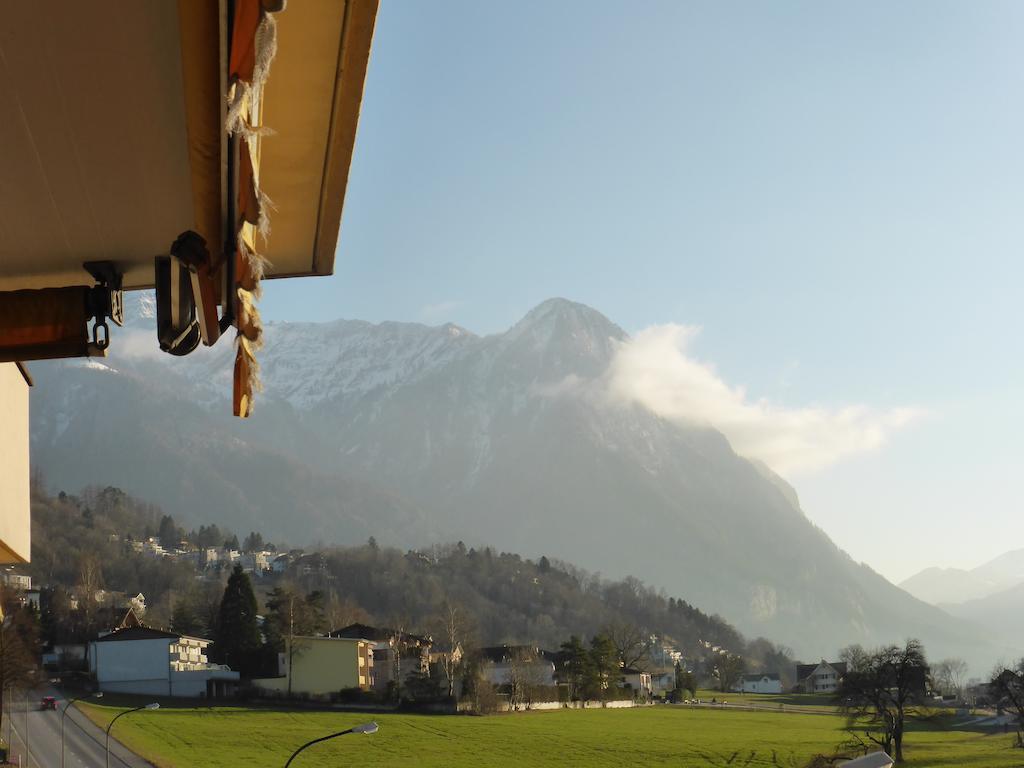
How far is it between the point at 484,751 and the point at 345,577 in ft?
404

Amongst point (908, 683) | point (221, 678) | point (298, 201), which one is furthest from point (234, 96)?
point (221, 678)

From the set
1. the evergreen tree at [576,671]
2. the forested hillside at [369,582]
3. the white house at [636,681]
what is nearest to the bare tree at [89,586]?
the forested hillside at [369,582]

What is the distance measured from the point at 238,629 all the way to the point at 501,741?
32086 mm

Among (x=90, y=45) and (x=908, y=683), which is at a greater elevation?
(x=90, y=45)

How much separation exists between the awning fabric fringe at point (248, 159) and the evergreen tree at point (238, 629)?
8765 cm

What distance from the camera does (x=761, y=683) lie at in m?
161

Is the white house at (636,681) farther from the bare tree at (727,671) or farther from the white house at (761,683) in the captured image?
the white house at (761,683)

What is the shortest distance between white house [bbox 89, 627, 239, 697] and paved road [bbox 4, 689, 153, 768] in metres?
12.8

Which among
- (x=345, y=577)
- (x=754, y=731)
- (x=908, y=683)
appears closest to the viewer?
(x=908, y=683)

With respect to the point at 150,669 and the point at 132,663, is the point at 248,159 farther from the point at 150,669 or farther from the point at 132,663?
the point at 132,663

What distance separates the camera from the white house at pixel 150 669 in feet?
282

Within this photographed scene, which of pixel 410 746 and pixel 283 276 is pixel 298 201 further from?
pixel 410 746

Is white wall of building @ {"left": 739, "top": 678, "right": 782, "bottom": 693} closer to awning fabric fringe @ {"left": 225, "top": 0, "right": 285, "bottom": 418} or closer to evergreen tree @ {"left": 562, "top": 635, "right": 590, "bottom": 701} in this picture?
evergreen tree @ {"left": 562, "top": 635, "right": 590, "bottom": 701}

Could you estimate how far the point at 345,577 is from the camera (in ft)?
595
